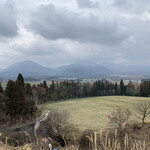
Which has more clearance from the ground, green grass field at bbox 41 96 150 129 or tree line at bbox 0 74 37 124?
tree line at bbox 0 74 37 124

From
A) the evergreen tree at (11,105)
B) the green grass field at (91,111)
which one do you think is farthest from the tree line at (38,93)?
the green grass field at (91,111)

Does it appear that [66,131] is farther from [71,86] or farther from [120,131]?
[71,86]

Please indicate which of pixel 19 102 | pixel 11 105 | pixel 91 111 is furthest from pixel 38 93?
pixel 11 105

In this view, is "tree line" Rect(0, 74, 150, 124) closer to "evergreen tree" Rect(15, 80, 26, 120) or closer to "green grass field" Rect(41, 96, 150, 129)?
"evergreen tree" Rect(15, 80, 26, 120)

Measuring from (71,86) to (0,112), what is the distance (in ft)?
193

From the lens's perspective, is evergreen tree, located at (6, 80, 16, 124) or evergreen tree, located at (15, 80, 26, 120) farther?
evergreen tree, located at (15, 80, 26, 120)

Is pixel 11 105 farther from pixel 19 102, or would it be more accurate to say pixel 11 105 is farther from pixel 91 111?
pixel 91 111

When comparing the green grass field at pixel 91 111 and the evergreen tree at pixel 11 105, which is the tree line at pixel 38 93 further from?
the green grass field at pixel 91 111

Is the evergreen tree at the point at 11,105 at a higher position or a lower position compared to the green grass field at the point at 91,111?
higher

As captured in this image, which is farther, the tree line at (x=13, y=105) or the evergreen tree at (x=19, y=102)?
the evergreen tree at (x=19, y=102)

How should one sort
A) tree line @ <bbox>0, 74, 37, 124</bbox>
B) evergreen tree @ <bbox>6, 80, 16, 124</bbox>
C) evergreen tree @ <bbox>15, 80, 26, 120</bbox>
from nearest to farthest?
tree line @ <bbox>0, 74, 37, 124</bbox>, evergreen tree @ <bbox>6, 80, 16, 124</bbox>, evergreen tree @ <bbox>15, 80, 26, 120</bbox>

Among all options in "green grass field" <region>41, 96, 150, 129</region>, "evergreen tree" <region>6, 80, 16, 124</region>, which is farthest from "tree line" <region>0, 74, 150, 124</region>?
"green grass field" <region>41, 96, 150, 129</region>

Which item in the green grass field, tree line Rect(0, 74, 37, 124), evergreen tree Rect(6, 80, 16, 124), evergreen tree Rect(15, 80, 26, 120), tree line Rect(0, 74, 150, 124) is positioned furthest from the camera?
evergreen tree Rect(15, 80, 26, 120)

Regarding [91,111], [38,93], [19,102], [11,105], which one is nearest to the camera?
[11,105]
